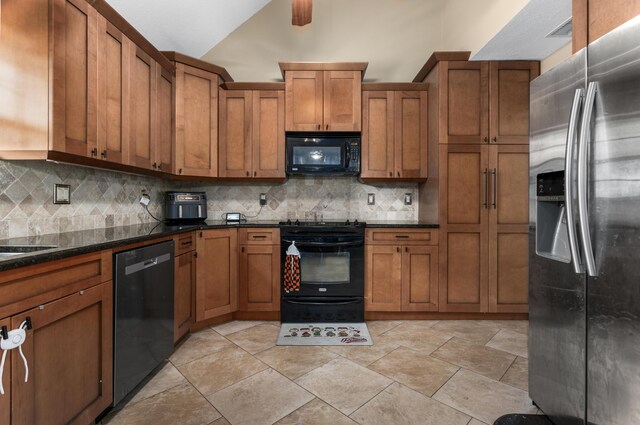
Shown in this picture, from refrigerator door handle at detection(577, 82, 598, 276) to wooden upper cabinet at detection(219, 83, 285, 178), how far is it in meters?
2.35

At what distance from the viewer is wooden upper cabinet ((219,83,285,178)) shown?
2.98 meters

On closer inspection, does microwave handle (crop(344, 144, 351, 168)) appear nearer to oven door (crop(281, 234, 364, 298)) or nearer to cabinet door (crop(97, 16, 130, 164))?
oven door (crop(281, 234, 364, 298))

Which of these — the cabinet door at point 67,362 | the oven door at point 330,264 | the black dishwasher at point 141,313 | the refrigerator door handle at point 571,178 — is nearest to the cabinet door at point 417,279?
the oven door at point 330,264

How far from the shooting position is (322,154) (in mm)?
2941

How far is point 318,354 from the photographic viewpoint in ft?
7.01

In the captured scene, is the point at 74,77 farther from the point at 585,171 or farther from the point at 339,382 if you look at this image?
the point at 585,171

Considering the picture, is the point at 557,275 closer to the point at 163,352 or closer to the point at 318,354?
the point at 318,354

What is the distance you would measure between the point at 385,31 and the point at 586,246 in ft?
10.6

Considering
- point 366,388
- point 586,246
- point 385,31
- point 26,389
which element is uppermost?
point 385,31

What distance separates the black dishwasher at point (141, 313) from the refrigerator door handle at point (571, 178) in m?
2.08

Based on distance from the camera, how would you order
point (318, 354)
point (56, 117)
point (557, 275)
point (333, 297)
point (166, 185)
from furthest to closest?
point (166, 185) < point (333, 297) < point (318, 354) < point (56, 117) < point (557, 275)

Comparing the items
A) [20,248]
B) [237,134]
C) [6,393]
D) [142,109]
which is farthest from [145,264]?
[237,134]

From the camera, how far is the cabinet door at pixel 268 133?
118 inches

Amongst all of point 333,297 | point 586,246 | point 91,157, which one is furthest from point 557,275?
point 91,157
